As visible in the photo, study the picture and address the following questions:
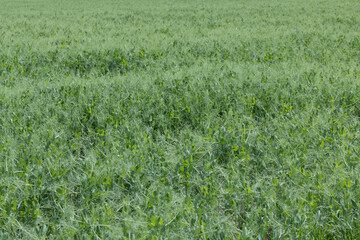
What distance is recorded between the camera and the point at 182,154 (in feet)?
12.1

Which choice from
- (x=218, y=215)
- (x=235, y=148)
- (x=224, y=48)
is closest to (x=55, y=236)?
(x=218, y=215)

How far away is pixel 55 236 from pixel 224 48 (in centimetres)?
737

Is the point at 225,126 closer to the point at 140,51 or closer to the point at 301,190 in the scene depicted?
the point at 301,190

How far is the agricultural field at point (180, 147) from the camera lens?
106 inches

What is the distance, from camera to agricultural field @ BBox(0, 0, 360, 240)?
2.70m

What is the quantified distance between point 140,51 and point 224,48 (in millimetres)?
2348

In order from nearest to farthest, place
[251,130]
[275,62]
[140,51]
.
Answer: [251,130], [275,62], [140,51]

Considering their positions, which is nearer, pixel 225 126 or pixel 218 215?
pixel 218 215

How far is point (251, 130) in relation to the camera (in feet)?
14.3

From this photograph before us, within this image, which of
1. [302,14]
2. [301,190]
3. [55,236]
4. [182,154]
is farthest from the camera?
[302,14]

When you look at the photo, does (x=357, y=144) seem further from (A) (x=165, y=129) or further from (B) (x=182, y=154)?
(A) (x=165, y=129)

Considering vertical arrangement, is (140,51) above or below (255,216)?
above

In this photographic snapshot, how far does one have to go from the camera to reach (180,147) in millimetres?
3805

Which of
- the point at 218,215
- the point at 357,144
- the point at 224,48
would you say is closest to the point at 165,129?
the point at 218,215
